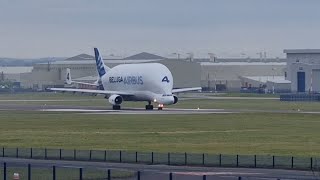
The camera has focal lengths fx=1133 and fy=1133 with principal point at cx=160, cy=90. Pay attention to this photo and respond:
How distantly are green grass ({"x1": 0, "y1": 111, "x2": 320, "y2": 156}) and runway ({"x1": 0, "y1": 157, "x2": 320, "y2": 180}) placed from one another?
452 inches

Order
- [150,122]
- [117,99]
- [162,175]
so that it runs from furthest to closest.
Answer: [117,99] → [150,122] → [162,175]

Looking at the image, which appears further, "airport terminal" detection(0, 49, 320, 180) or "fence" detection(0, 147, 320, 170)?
"fence" detection(0, 147, 320, 170)

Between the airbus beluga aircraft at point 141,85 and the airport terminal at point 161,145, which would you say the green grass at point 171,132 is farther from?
the airbus beluga aircraft at point 141,85

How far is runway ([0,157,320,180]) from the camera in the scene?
5300 cm

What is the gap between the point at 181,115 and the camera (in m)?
128

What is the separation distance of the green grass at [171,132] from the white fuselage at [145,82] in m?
27.4

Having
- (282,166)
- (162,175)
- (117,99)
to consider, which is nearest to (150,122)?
(117,99)

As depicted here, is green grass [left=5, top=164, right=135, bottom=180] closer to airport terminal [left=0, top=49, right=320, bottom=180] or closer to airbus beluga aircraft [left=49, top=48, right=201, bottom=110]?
airport terminal [left=0, top=49, right=320, bottom=180]

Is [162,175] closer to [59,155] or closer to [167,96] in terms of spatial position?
[59,155]

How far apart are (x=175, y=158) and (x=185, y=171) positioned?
770 centimetres

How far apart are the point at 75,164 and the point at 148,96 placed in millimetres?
95603

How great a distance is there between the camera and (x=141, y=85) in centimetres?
15938

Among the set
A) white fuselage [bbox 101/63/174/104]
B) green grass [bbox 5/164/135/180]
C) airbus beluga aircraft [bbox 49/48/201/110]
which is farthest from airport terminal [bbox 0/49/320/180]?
white fuselage [bbox 101/63/174/104]

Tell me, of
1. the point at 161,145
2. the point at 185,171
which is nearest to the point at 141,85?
the point at 161,145
